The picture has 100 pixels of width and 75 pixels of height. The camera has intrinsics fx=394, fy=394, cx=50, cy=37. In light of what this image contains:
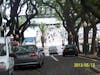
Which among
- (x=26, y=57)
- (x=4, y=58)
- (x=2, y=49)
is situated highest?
(x=2, y=49)

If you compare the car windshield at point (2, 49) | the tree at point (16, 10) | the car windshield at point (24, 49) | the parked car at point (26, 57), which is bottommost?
the parked car at point (26, 57)

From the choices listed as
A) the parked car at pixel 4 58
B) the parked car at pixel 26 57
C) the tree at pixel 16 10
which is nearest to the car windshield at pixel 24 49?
the parked car at pixel 26 57

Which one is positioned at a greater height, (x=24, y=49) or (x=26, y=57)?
(x=24, y=49)

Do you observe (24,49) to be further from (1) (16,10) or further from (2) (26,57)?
(1) (16,10)

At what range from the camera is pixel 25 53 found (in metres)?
24.7

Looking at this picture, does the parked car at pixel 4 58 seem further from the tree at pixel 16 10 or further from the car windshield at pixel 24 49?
the tree at pixel 16 10

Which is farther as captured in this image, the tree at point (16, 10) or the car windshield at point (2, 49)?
the tree at point (16, 10)

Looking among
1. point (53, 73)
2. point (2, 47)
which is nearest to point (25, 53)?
point (53, 73)

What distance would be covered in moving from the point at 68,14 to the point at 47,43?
183 ft

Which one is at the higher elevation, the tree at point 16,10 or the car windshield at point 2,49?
the tree at point 16,10

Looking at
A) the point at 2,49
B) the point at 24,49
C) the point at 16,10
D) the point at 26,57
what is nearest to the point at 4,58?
the point at 2,49

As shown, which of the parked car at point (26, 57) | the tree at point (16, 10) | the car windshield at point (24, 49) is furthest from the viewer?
the tree at point (16, 10)

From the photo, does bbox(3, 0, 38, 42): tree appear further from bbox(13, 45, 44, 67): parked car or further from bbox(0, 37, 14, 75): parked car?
bbox(0, 37, 14, 75): parked car

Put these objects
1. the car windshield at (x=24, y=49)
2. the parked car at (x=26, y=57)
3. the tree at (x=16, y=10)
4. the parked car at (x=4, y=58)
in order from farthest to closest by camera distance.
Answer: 1. the tree at (x=16, y=10)
2. the car windshield at (x=24, y=49)
3. the parked car at (x=26, y=57)
4. the parked car at (x=4, y=58)
